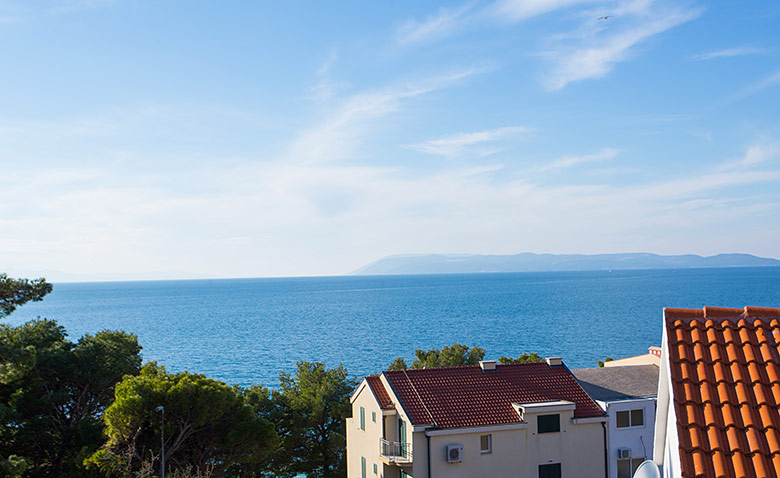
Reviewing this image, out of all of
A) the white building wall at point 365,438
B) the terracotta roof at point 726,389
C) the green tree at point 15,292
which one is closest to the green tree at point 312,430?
the white building wall at point 365,438

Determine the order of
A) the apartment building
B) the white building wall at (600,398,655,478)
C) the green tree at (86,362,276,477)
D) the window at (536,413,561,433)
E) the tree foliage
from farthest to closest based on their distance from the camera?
the tree foliage < the white building wall at (600,398,655,478) < the apartment building < the window at (536,413,561,433) < the green tree at (86,362,276,477)

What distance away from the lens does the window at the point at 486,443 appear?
29.5m

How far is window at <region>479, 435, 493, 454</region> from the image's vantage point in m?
29.5

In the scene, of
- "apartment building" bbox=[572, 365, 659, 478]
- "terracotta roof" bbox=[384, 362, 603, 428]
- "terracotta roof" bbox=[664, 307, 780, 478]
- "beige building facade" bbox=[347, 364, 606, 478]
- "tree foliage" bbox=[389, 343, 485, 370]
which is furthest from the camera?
"tree foliage" bbox=[389, 343, 485, 370]

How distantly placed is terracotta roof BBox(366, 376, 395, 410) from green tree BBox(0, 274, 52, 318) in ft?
52.1

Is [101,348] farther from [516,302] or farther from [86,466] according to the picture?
[516,302]

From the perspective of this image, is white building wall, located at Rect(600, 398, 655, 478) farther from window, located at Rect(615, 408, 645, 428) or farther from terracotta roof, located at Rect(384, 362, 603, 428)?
terracotta roof, located at Rect(384, 362, 603, 428)

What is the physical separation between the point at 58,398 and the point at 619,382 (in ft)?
101

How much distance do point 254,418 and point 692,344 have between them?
2744 centimetres

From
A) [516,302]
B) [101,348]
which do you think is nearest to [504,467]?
[101,348]

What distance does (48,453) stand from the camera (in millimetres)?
33938

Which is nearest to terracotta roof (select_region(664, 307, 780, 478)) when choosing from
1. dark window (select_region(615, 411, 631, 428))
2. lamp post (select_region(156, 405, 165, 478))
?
lamp post (select_region(156, 405, 165, 478))

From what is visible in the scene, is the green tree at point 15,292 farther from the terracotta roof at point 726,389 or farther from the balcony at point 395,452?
the terracotta roof at point 726,389

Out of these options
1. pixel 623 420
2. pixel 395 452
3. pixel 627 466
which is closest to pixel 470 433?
pixel 395 452
